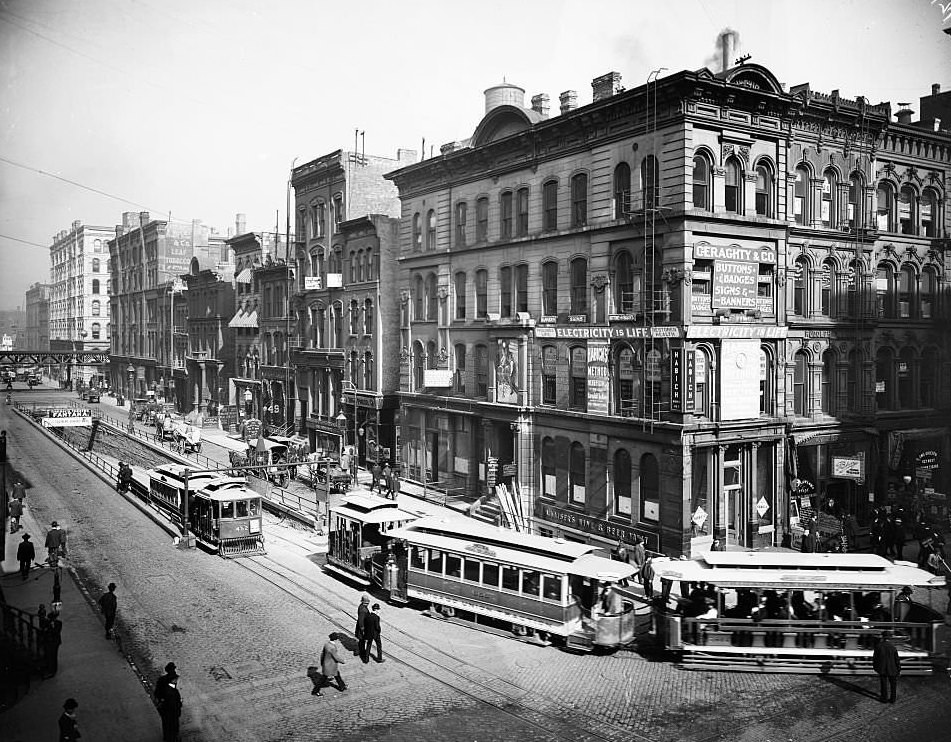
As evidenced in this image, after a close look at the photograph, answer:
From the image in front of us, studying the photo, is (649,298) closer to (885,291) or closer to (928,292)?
(885,291)

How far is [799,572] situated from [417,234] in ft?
94.3

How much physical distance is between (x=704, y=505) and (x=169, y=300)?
40.3 metres

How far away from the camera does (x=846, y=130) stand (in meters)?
32.4

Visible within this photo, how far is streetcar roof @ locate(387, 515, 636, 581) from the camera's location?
65.5 feet

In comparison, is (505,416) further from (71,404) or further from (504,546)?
(71,404)

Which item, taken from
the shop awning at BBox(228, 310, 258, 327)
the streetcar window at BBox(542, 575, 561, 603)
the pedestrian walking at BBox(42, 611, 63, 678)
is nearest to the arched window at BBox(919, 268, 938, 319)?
the streetcar window at BBox(542, 575, 561, 603)

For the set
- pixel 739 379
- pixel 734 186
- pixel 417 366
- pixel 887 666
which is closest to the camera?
pixel 887 666

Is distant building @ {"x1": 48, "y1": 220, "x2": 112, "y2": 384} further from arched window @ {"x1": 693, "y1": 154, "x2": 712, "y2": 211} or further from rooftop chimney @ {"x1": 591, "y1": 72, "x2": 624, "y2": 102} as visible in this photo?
arched window @ {"x1": 693, "y1": 154, "x2": 712, "y2": 211}

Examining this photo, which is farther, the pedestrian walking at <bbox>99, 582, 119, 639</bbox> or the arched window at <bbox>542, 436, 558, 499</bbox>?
the arched window at <bbox>542, 436, 558, 499</bbox>

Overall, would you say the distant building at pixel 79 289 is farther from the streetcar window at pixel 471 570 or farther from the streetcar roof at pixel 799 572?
the streetcar roof at pixel 799 572

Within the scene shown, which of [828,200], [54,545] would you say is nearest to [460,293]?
[828,200]

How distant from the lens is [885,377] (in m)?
33.9

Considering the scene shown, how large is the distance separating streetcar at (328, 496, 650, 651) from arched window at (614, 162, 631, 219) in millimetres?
13369

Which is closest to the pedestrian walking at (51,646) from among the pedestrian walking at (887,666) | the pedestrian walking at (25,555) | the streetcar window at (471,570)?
the pedestrian walking at (25,555)
